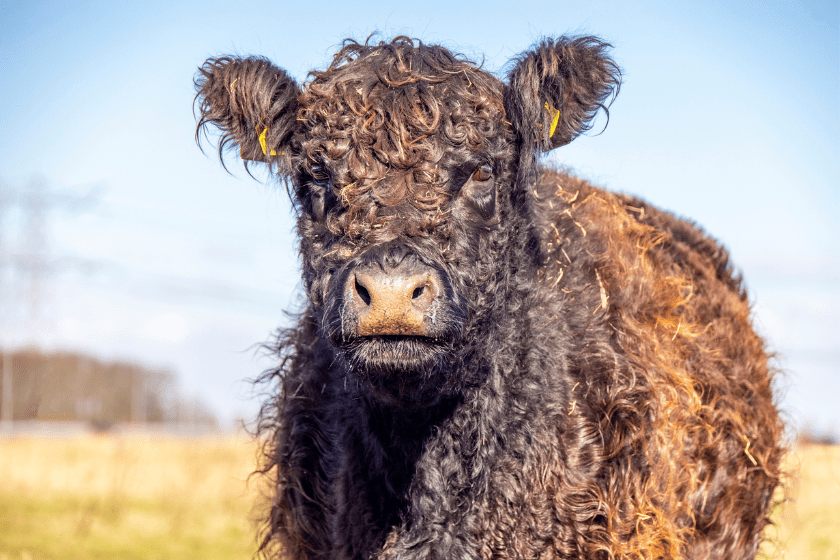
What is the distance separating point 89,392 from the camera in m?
54.8

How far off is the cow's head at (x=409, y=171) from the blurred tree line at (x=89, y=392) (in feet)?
149

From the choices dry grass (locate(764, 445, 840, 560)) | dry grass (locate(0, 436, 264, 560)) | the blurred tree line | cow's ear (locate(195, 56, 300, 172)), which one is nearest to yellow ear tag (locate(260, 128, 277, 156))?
cow's ear (locate(195, 56, 300, 172))

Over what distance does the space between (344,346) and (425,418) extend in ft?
2.04

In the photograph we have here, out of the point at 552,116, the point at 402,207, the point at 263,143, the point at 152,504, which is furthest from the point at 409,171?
the point at 152,504

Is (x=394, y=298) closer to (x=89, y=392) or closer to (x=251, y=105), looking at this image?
(x=251, y=105)

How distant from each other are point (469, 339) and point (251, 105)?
1.74m

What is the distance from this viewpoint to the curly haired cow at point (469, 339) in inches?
118

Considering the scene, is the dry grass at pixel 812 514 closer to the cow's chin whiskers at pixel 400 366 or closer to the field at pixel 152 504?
the field at pixel 152 504

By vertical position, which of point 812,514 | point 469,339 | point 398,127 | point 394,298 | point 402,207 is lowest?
point 812,514

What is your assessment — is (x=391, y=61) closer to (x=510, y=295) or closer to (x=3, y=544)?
(x=510, y=295)

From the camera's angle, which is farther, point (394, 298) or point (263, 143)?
point (263, 143)

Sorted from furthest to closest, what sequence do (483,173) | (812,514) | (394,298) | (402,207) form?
(812,514)
(483,173)
(402,207)
(394,298)

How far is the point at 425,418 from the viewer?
3.27 m

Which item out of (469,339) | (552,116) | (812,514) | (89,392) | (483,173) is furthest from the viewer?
(89,392)
